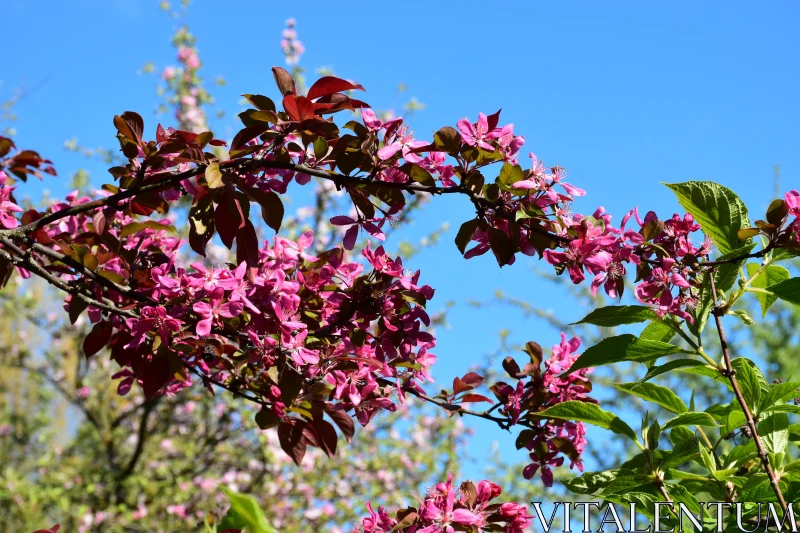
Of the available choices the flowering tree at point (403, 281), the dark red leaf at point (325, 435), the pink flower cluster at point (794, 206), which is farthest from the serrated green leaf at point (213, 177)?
the pink flower cluster at point (794, 206)

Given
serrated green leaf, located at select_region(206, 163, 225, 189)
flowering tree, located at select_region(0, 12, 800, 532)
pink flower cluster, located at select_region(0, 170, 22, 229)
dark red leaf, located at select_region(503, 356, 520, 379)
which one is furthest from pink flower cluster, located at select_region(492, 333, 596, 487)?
pink flower cluster, located at select_region(0, 170, 22, 229)

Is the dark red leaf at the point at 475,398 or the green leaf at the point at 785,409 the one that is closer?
the green leaf at the point at 785,409

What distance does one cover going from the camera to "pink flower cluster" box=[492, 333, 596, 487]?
1.55m

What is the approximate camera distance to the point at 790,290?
1141 millimetres

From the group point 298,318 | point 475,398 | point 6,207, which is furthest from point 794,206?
point 6,207

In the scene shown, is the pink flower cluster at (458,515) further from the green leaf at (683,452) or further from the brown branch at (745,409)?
the brown branch at (745,409)

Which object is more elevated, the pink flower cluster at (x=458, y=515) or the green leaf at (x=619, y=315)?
the green leaf at (x=619, y=315)

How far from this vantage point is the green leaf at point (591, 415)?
1220 mm

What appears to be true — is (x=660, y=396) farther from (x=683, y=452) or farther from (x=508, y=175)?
(x=508, y=175)

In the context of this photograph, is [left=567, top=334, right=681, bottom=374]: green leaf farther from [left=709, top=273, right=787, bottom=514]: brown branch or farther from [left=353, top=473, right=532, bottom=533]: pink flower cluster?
[left=353, top=473, right=532, bottom=533]: pink flower cluster

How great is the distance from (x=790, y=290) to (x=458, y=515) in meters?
0.66

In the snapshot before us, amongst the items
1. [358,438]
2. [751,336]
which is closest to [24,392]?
[358,438]

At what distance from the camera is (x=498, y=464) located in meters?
6.55

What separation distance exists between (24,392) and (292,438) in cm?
993
